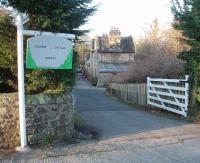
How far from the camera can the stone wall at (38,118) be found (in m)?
7.92

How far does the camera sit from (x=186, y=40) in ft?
43.3

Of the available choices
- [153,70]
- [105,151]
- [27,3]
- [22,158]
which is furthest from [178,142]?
[153,70]

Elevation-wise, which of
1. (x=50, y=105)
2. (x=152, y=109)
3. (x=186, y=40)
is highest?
(x=186, y=40)

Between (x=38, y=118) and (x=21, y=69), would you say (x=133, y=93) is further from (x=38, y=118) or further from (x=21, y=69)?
(x=21, y=69)

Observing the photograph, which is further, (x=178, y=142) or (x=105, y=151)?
(x=178, y=142)

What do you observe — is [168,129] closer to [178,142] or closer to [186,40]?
[178,142]

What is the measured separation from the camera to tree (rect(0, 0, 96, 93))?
27.7 feet

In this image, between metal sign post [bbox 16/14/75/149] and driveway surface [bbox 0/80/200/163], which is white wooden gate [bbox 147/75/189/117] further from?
metal sign post [bbox 16/14/75/149]

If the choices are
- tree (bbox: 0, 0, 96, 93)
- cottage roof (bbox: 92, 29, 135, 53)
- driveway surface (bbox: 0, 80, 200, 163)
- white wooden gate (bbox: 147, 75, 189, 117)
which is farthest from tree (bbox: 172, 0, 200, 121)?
cottage roof (bbox: 92, 29, 135, 53)

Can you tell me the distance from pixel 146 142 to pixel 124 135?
0.87 metres

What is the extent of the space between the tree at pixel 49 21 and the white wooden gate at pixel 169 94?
5.47m

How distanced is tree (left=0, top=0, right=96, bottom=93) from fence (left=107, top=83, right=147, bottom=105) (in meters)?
9.95

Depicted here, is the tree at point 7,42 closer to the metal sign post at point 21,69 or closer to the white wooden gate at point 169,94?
the metal sign post at point 21,69

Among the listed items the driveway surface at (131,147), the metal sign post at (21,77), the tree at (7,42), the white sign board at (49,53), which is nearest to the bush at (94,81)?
the driveway surface at (131,147)
